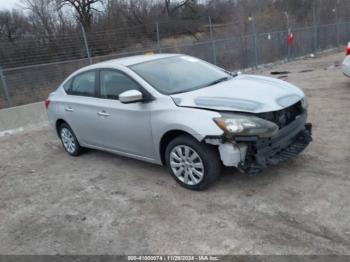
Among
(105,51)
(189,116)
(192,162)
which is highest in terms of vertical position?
(105,51)

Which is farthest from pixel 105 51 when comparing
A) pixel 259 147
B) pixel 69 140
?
pixel 259 147

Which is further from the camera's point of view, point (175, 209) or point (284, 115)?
point (284, 115)

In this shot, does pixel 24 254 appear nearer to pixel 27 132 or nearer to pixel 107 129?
pixel 107 129

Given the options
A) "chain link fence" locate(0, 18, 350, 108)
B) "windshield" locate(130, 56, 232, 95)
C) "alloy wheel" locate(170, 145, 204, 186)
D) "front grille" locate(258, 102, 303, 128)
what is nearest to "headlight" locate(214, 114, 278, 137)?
"front grille" locate(258, 102, 303, 128)

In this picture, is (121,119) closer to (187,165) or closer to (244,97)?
(187,165)

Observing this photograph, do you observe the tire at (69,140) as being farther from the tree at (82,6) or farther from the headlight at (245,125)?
the tree at (82,6)

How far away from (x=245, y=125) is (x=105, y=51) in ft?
31.1

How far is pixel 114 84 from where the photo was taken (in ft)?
16.9

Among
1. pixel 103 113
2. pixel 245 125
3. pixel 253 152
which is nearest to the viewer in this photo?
pixel 245 125

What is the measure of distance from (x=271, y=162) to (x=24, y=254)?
2.71 meters

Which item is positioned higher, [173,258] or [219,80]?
[219,80]

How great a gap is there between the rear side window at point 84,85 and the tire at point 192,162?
185 centimetres

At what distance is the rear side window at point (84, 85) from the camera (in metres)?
5.56

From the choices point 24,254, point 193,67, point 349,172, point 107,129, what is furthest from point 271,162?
point 24,254
